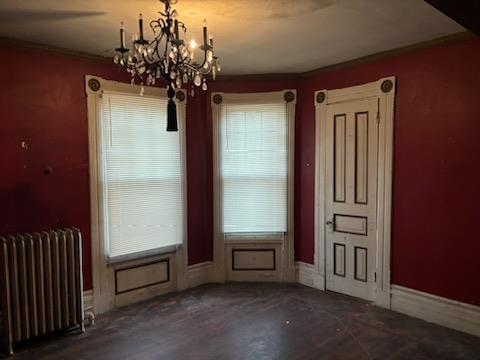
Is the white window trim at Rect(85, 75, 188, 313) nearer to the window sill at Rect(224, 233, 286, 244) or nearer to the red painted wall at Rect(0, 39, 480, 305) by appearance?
the red painted wall at Rect(0, 39, 480, 305)

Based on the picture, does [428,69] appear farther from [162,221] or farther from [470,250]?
[162,221]

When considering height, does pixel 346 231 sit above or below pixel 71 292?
above

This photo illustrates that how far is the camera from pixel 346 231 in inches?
160

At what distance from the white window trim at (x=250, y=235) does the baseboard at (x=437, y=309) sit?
1300 mm

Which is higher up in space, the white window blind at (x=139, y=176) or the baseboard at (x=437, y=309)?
the white window blind at (x=139, y=176)

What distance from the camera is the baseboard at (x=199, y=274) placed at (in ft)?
14.6

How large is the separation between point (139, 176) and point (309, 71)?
225 centimetres

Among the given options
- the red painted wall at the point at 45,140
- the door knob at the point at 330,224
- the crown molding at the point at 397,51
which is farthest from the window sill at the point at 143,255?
the crown molding at the point at 397,51

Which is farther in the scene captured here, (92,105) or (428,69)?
(92,105)


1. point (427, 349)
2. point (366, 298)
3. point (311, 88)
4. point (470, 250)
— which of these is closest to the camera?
A: point (427, 349)

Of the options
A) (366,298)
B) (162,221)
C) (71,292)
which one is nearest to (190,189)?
(162,221)

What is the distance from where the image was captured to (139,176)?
3.93 metres

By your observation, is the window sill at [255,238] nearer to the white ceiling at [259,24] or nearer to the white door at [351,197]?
the white door at [351,197]

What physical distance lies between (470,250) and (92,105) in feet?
12.0
